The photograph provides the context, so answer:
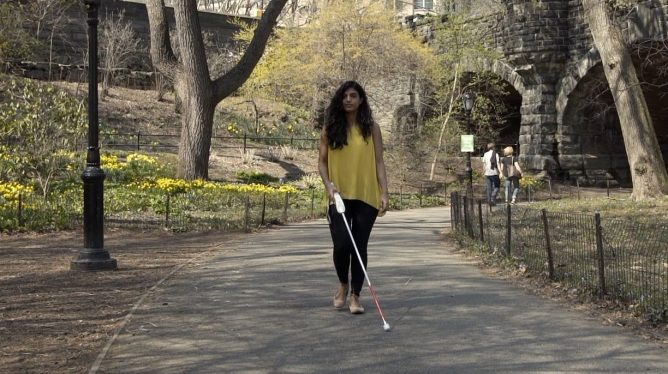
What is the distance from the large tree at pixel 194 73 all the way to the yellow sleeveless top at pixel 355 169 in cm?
1564

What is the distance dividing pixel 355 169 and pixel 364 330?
4.15 ft

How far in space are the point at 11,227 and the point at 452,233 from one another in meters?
7.51

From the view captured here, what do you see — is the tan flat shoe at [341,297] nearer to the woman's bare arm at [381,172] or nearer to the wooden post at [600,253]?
the woman's bare arm at [381,172]

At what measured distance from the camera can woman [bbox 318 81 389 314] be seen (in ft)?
22.8

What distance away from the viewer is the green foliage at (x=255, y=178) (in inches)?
1033

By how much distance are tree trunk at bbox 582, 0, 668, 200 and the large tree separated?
779cm

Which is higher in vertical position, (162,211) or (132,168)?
(132,168)

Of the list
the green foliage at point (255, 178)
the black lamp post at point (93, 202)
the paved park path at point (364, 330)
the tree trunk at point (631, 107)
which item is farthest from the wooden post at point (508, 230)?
the green foliage at point (255, 178)

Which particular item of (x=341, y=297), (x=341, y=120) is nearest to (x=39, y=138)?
(x=341, y=297)

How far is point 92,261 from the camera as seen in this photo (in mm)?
9992

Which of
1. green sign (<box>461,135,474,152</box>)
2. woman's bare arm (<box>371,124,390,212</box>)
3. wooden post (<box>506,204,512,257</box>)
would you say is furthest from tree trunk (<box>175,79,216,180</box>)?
woman's bare arm (<box>371,124,390,212</box>)

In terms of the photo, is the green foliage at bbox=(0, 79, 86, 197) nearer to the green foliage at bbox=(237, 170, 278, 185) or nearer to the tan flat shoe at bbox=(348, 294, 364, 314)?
the green foliage at bbox=(237, 170, 278, 185)

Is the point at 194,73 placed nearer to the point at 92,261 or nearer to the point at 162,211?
the point at 162,211

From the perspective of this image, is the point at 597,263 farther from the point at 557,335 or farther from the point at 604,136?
the point at 604,136
